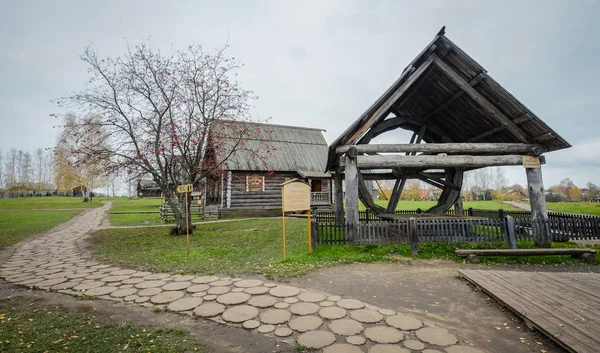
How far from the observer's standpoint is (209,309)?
4.19m

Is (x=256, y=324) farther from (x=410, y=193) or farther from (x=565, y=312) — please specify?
(x=410, y=193)

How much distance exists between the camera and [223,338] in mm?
3379

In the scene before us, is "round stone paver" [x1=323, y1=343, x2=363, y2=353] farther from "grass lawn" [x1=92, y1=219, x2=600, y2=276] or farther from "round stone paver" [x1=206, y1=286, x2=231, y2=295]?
"grass lawn" [x1=92, y1=219, x2=600, y2=276]

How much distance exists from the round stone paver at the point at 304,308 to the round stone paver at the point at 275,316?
0.13 meters

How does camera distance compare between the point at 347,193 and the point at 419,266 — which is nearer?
the point at 419,266

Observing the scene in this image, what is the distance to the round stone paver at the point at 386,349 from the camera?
3.04 meters

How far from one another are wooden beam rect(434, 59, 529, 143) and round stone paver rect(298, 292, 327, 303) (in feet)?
28.2

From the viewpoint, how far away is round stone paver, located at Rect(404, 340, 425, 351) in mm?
3102

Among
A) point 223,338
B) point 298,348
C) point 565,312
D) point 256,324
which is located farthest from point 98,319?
point 565,312

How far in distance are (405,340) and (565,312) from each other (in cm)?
254

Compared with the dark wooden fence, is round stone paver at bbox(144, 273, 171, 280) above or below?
below

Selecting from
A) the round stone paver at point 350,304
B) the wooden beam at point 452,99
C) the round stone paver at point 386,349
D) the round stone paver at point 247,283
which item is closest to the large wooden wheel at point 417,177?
the wooden beam at point 452,99

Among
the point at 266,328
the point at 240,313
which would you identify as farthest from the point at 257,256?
the point at 266,328

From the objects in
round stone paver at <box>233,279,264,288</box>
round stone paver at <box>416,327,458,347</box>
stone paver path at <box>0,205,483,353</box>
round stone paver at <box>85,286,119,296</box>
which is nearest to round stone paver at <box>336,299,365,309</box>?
stone paver path at <box>0,205,483,353</box>
